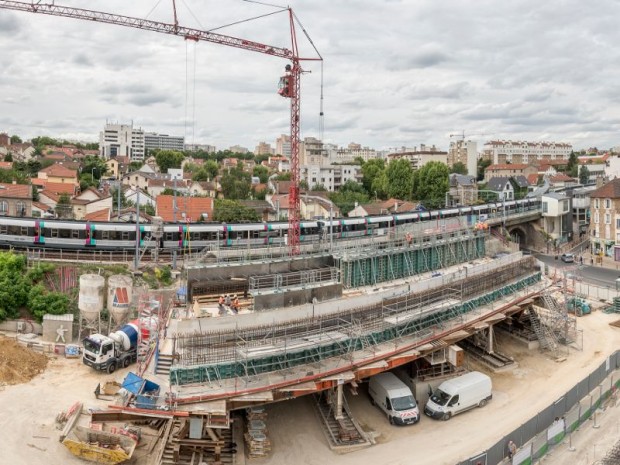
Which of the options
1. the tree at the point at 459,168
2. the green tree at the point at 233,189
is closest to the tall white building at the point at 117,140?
the green tree at the point at 233,189

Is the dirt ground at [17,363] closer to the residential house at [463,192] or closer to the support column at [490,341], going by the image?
the support column at [490,341]

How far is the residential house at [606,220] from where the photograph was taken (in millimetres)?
46344

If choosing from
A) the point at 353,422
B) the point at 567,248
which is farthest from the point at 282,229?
the point at 567,248

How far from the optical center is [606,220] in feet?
156

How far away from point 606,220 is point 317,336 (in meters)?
39.4

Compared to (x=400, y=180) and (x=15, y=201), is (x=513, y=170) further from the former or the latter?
(x=15, y=201)

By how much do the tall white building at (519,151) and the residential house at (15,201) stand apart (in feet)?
393

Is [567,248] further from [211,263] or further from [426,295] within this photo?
[211,263]

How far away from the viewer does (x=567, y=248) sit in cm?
5441

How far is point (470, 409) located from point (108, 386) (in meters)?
14.4

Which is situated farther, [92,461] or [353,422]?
[353,422]

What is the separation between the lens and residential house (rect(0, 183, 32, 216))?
1788 inches

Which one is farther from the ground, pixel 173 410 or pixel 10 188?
pixel 10 188

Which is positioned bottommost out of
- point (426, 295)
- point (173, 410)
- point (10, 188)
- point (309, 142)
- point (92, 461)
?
point (92, 461)
